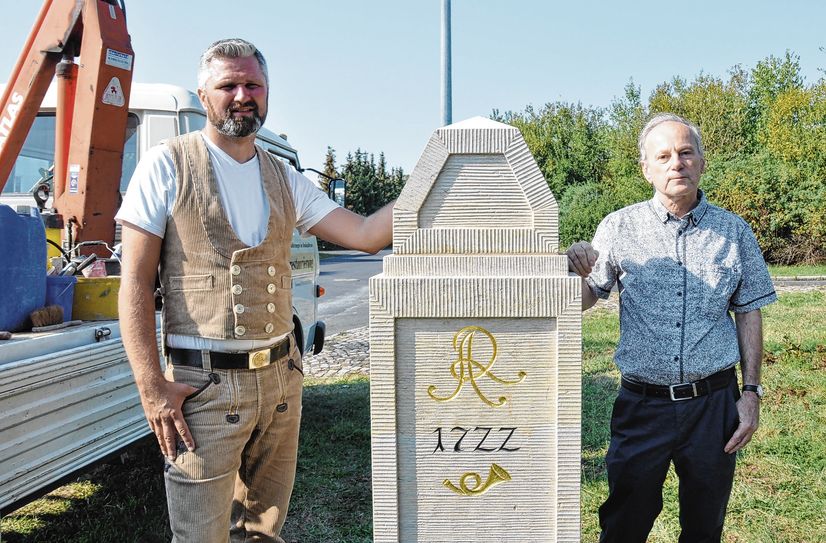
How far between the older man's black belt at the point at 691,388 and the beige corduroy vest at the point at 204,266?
1.35 meters

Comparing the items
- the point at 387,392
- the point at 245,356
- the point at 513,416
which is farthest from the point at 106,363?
the point at 513,416

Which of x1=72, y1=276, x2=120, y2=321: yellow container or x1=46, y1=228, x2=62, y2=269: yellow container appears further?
x1=46, y1=228, x2=62, y2=269: yellow container

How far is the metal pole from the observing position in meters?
6.89

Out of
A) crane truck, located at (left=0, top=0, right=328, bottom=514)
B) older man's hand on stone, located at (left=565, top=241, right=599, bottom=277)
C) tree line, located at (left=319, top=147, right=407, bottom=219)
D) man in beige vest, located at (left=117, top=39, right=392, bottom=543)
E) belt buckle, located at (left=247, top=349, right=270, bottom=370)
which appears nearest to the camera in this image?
man in beige vest, located at (left=117, top=39, right=392, bottom=543)

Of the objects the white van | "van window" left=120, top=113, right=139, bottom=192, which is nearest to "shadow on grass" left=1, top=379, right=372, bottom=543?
the white van

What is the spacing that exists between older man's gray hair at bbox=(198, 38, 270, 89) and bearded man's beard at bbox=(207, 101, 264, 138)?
9 cm

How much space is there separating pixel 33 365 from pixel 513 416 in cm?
176

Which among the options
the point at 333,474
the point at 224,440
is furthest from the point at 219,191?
the point at 333,474

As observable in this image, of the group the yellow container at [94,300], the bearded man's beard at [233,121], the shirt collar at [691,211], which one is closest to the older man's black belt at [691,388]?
the shirt collar at [691,211]

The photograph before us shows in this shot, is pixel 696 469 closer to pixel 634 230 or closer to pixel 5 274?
pixel 634 230

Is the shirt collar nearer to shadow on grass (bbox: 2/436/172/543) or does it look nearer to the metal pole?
shadow on grass (bbox: 2/436/172/543)

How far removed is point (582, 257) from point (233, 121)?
1144 millimetres

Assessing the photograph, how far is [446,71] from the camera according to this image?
23.5ft

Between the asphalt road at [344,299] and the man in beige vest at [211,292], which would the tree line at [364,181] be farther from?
the man in beige vest at [211,292]
